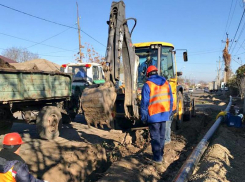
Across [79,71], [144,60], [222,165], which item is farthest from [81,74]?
[222,165]

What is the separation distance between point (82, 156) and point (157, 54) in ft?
12.1

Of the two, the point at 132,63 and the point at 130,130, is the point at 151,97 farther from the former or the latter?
the point at 130,130

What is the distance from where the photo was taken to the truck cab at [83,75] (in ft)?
34.1

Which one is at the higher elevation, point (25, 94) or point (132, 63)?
point (132, 63)

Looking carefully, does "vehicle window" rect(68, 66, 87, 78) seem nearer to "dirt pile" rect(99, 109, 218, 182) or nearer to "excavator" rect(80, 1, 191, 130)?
"excavator" rect(80, 1, 191, 130)

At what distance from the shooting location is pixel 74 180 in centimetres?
476

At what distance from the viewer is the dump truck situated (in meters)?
6.00

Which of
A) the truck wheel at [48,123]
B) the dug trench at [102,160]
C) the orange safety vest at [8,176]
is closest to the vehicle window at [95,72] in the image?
the truck wheel at [48,123]

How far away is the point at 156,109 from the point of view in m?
4.73

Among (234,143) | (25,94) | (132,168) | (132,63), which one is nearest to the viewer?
(132,168)

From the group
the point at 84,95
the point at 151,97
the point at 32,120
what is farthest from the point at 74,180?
the point at 32,120

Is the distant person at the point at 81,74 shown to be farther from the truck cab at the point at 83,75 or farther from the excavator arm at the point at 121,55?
the excavator arm at the point at 121,55

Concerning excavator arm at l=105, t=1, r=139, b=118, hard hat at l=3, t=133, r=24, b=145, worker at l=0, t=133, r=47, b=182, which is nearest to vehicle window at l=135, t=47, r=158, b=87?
excavator arm at l=105, t=1, r=139, b=118

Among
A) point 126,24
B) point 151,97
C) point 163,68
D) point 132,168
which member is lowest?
point 132,168
